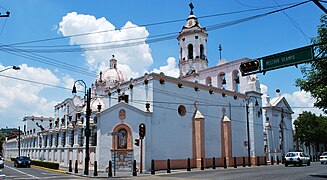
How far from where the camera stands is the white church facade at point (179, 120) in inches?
1125

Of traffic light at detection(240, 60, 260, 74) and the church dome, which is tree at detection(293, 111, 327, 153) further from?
traffic light at detection(240, 60, 260, 74)

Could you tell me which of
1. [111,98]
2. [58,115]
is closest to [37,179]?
[111,98]

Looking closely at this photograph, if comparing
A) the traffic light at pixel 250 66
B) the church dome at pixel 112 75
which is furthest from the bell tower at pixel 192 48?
the traffic light at pixel 250 66

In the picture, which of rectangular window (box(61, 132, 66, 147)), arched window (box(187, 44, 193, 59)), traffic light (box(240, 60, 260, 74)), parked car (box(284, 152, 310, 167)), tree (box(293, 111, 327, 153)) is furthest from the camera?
tree (box(293, 111, 327, 153))

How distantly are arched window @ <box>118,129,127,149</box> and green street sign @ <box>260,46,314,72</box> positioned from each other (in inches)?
696

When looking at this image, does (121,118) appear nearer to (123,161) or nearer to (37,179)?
(123,161)

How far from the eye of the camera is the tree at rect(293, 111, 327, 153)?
56.9 m

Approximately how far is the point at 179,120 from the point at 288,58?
20158 mm

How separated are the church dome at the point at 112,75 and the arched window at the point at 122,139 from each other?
1809 centimetres

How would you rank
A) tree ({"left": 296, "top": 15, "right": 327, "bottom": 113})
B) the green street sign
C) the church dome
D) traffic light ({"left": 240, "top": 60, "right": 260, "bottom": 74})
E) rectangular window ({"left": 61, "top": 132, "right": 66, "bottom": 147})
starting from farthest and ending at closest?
1. the church dome
2. rectangular window ({"left": 61, "top": 132, "right": 66, "bottom": 147})
3. tree ({"left": 296, "top": 15, "right": 327, "bottom": 113})
4. traffic light ({"left": 240, "top": 60, "right": 260, "bottom": 74})
5. the green street sign

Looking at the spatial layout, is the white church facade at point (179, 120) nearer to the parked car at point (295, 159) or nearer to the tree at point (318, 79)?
the parked car at point (295, 159)

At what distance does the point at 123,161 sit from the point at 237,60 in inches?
788

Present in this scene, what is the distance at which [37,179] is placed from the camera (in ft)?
68.3

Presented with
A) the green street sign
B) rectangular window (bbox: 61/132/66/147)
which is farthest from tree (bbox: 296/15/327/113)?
rectangular window (bbox: 61/132/66/147)
